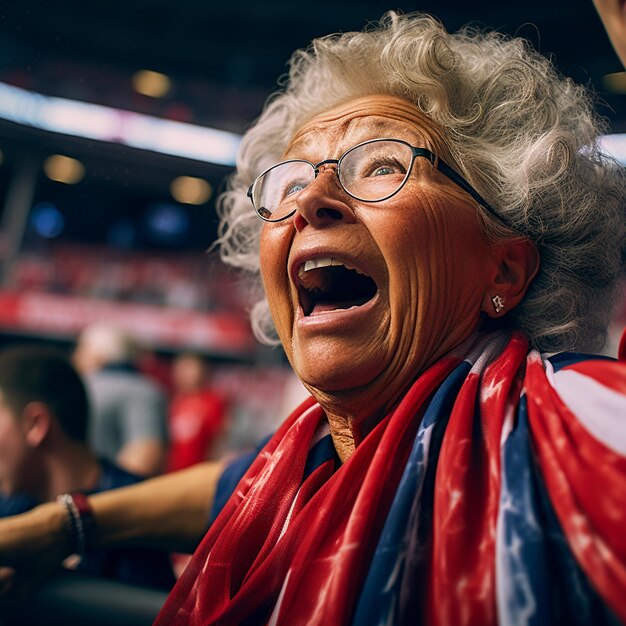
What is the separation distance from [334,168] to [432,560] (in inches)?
25.0

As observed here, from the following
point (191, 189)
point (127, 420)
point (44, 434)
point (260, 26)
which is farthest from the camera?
point (191, 189)

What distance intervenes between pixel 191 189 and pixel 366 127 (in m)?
2.76

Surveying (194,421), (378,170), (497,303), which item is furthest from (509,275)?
(194,421)

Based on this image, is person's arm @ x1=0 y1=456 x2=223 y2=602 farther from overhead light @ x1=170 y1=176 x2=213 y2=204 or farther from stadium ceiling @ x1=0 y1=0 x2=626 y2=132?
overhead light @ x1=170 y1=176 x2=213 y2=204

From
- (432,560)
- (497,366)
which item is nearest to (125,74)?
(497,366)

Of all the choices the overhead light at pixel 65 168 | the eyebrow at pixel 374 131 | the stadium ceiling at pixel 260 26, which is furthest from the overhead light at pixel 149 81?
the eyebrow at pixel 374 131

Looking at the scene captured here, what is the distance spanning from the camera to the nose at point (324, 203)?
39.9 inches

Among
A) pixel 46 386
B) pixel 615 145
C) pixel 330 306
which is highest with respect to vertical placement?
pixel 615 145

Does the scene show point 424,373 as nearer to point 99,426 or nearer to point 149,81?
point 149,81

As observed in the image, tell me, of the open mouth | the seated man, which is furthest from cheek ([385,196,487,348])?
the seated man

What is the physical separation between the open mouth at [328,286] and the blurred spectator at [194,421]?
371 cm

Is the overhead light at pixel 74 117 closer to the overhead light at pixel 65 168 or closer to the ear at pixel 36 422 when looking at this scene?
the overhead light at pixel 65 168

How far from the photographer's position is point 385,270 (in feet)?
3.26

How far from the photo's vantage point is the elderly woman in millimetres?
703
